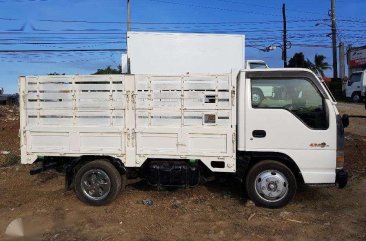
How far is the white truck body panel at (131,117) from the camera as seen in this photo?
7246 millimetres

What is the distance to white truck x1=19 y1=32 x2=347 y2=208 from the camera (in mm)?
7133

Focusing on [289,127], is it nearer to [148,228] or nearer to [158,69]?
[148,228]

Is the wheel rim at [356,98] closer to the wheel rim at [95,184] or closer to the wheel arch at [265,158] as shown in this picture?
the wheel arch at [265,158]

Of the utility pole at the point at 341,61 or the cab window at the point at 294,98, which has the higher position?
the utility pole at the point at 341,61

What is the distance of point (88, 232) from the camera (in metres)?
6.35

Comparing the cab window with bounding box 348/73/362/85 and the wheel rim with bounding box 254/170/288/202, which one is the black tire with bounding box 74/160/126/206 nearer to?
the wheel rim with bounding box 254/170/288/202

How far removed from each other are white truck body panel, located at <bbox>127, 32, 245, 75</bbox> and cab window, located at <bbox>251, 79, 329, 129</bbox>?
127 inches

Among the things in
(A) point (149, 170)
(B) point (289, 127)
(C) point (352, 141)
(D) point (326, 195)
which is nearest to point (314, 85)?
(B) point (289, 127)

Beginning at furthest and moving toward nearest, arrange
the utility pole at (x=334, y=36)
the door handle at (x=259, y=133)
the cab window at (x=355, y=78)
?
the utility pole at (x=334, y=36), the cab window at (x=355, y=78), the door handle at (x=259, y=133)

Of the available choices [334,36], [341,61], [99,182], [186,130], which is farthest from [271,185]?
[341,61]

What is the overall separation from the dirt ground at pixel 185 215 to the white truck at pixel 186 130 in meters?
0.39

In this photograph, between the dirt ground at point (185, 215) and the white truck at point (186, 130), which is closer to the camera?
the dirt ground at point (185, 215)

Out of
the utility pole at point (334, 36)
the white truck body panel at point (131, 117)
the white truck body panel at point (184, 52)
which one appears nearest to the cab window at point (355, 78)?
the utility pole at point (334, 36)

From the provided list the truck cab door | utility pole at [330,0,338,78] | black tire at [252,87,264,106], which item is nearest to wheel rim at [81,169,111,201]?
the truck cab door
